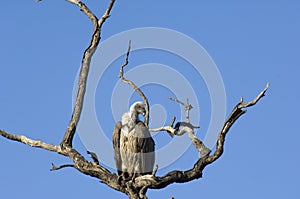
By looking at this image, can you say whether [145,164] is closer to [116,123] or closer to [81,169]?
[116,123]

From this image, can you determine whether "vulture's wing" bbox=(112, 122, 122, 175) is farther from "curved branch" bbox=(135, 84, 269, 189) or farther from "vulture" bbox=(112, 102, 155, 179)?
"curved branch" bbox=(135, 84, 269, 189)

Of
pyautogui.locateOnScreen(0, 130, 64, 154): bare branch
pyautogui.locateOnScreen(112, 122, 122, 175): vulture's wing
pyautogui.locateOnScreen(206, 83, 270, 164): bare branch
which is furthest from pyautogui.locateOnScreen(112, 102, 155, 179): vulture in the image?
pyautogui.locateOnScreen(206, 83, 270, 164): bare branch

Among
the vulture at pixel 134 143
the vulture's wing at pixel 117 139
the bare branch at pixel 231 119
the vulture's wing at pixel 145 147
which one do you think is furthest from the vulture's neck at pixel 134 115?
the bare branch at pixel 231 119

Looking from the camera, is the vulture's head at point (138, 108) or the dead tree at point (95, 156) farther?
the vulture's head at point (138, 108)

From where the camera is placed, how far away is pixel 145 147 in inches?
471

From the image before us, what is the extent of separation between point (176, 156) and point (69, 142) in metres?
2.19

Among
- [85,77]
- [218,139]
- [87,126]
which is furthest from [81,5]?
[218,139]

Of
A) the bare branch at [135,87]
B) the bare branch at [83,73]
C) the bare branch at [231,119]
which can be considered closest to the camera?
the bare branch at [231,119]

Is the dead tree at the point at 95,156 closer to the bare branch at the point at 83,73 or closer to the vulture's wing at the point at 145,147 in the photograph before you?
the bare branch at the point at 83,73

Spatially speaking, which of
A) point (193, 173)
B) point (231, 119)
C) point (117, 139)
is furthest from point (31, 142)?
point (231, 119)

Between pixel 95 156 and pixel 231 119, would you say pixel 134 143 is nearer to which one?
pixel 95 156

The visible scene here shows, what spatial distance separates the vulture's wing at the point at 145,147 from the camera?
39.0 ft

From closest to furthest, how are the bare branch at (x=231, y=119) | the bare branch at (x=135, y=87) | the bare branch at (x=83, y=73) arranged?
1. the bare branch at (x=231, y=119)
2. the bare branch at (x=83, y=73)
3. the bare branch at (x=135, y=87)

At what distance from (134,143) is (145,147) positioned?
0.22 metres
